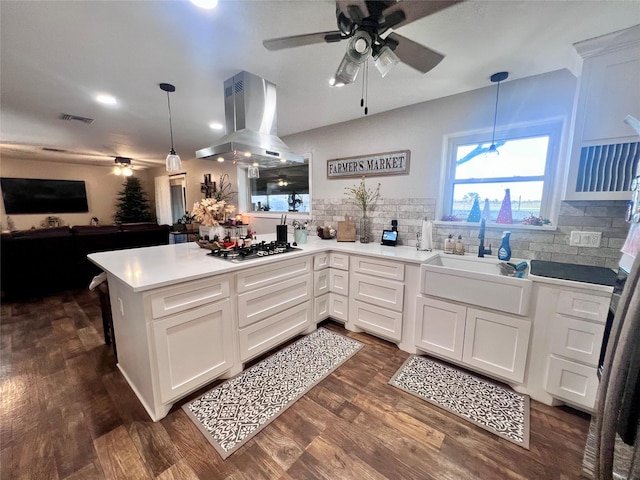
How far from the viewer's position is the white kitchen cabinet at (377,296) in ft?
7.27

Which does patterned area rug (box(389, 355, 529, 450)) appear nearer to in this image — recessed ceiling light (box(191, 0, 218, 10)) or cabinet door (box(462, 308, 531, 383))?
cabinet door (box(462, 308, 531, 383))

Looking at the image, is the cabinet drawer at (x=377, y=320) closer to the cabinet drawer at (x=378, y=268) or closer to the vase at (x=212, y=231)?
the cabinet drawer at (x=378, y=268)

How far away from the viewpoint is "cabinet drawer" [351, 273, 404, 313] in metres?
2.21

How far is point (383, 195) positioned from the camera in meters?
2.85

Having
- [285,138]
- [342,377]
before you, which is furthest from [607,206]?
[285,138]

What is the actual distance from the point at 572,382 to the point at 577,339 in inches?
11.0

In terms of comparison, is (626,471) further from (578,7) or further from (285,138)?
(285,138)

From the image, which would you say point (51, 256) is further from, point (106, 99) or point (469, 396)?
point (469, 396)

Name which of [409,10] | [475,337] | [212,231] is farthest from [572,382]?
[212,231]

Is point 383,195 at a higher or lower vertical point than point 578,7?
lower

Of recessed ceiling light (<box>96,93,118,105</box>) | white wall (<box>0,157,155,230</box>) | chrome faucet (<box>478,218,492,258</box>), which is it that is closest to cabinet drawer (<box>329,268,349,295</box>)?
chrome faucet (<box>478,218,492,258</box>)

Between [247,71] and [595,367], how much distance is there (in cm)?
303

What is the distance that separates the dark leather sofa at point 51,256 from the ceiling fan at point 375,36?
4298 millimetres

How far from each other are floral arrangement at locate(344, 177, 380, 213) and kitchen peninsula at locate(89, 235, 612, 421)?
0.67 m
